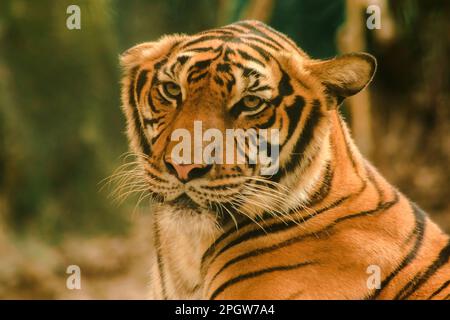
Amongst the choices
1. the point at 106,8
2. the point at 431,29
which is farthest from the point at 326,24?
the point at 106,8

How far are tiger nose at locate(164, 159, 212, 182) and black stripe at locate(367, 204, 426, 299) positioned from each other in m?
0.66

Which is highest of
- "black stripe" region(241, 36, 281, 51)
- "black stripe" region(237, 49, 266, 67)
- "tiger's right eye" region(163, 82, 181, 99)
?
"black stripe" region(241, 36, 281, 51)

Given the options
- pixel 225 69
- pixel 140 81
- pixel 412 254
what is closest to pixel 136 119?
pixel 140 81

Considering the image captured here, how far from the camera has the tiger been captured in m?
2.24

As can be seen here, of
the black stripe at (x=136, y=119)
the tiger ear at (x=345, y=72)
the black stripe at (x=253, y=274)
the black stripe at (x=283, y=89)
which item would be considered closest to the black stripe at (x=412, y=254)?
the black stripe at (x=253, y=274)

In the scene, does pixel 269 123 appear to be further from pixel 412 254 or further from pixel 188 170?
pixel 412 254

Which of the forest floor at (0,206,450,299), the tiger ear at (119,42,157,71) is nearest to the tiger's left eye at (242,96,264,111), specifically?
the tiger ear at (119,42,157,71)

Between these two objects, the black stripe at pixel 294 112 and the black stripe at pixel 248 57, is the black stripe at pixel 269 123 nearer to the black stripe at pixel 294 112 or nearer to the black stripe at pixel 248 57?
the black stripe at pixel 294 112

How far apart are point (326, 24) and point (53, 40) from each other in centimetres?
184

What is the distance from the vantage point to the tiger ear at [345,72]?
227 cm

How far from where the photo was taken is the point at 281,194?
233cm

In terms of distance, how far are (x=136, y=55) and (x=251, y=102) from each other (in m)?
0.50

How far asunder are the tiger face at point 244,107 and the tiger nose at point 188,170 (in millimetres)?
15

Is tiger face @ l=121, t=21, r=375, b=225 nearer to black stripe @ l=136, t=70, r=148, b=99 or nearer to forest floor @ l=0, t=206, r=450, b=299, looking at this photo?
black stripe @ l=136, t=70, r=148, b=99
